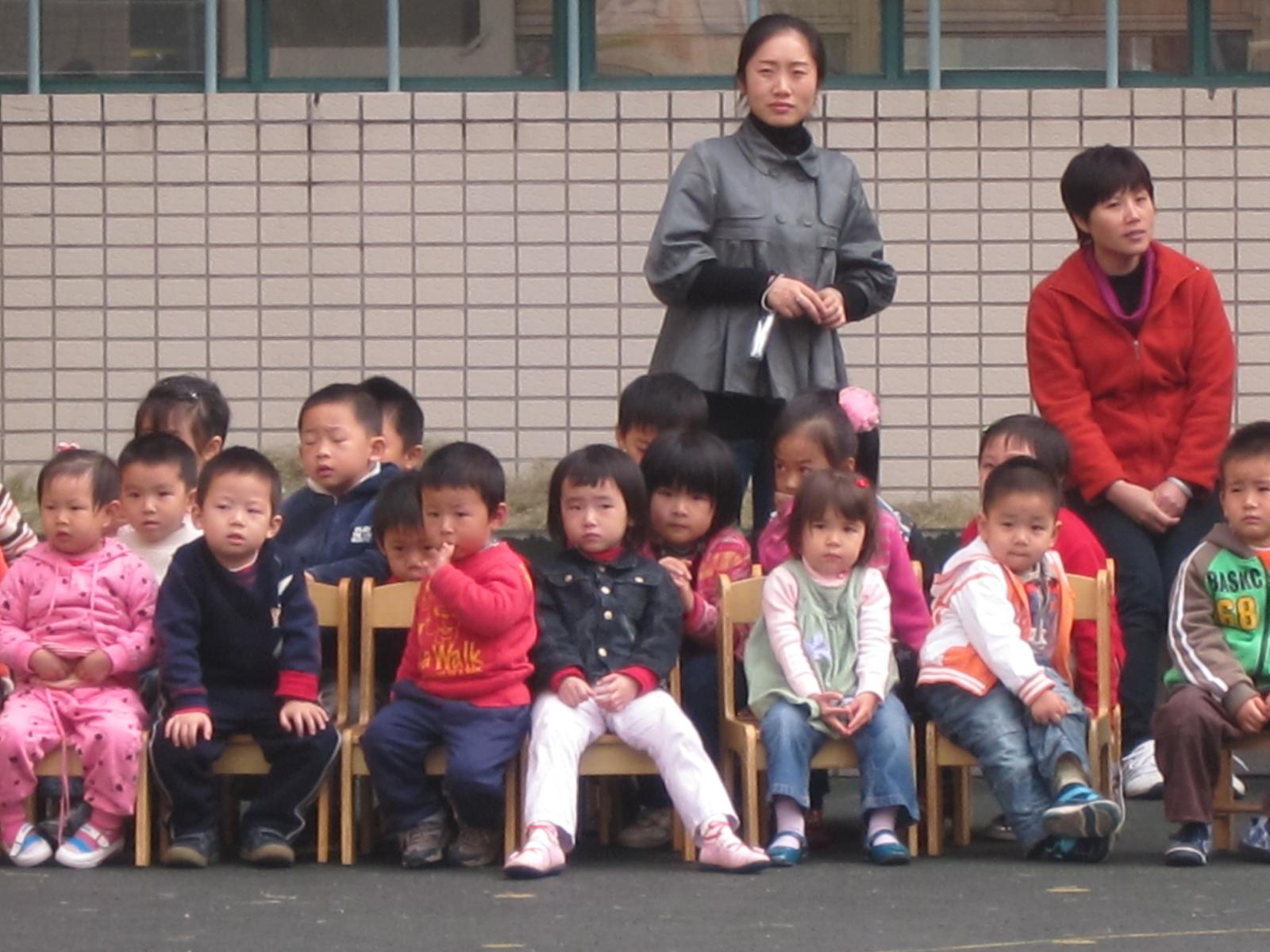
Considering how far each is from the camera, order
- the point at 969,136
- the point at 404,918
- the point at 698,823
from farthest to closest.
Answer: the point at 969,136 → the point at 698,823 → the point at 404,918

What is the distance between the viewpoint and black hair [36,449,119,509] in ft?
22.9

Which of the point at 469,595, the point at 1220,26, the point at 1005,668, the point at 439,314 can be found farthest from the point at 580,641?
the point at 1220,26

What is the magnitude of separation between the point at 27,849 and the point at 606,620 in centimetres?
158


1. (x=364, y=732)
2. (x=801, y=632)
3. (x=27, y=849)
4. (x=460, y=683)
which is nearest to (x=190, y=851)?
(x=27, y=849)

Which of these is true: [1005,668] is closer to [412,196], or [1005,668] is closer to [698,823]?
[698,823]

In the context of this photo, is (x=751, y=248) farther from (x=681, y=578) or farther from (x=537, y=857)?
(x=537, y=857)

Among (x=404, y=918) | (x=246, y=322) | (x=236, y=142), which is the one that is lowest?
(x=404, y=918)

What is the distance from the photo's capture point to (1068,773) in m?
6.84

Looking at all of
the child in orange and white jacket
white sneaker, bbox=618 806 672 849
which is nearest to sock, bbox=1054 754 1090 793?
the child in orange and white jacket

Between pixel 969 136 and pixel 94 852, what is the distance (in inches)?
186

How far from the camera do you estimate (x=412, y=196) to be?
10.2 m

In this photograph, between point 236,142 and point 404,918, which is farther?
point 236,142

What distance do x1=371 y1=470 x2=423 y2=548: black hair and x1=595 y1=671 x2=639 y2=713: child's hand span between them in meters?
0.69

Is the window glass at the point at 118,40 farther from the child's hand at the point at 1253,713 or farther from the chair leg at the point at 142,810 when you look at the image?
the child's hand at the point at 1253,713
